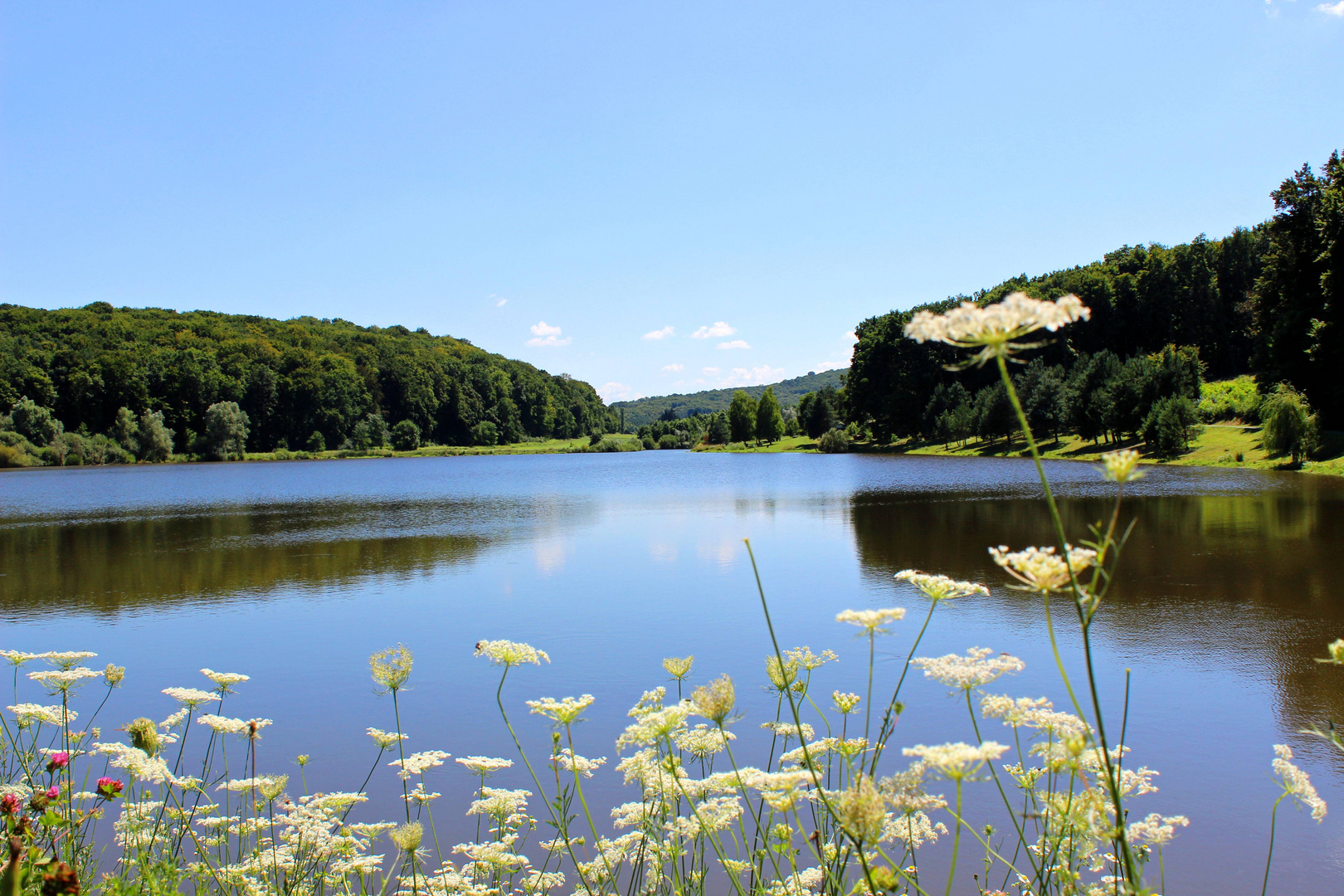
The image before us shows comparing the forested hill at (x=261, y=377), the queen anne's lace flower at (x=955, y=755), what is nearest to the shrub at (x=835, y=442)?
the forested hill at (x=261, y=377)

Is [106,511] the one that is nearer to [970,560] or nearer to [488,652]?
[970,560]

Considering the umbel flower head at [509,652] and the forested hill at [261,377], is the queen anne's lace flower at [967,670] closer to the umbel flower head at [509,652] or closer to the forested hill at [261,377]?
the umbel flower head at [509,652]

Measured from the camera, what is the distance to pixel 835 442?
99812 millimetres

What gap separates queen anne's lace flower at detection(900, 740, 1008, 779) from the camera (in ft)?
6.82

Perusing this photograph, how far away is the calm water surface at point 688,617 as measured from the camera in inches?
278

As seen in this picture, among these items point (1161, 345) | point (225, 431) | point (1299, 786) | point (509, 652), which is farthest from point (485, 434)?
point (1299, 786)

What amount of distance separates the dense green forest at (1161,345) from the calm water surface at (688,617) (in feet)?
63.8

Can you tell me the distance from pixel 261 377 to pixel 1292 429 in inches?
4935

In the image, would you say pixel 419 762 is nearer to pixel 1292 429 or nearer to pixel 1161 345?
pixel 1292 429

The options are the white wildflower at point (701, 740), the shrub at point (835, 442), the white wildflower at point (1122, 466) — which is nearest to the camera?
the white wildflower at point (1122, 466)

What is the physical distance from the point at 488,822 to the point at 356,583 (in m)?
11.9

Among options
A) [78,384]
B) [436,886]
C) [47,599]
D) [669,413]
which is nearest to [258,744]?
[436,886]

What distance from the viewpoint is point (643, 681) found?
9406mm

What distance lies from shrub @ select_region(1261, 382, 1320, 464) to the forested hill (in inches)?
4640
